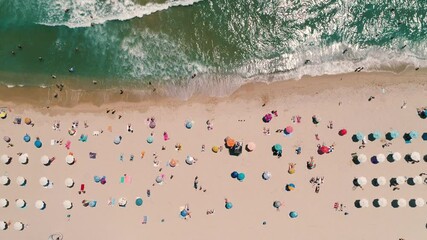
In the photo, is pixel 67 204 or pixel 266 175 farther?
pixel 67 204

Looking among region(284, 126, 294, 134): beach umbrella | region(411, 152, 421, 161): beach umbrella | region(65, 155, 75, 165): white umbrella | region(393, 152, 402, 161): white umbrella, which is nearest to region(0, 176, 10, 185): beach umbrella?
region(65, 155, 75, 165): white umbrella

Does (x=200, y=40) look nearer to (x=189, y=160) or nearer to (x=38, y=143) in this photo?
(x=189, y=160)

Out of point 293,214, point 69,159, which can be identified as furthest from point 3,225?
point 293,214

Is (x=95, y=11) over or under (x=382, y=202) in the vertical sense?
over

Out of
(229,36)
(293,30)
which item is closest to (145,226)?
(229,36)

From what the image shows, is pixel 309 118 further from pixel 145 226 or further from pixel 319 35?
pixel 145 226

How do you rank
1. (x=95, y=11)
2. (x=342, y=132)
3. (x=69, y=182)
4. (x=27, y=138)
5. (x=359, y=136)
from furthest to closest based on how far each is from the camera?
1. (x=95, y=11)
2. (x=27, y=138)
3. (x=69, y=182)
4. (x=342, y=132)
5. (x=359, y=136)
